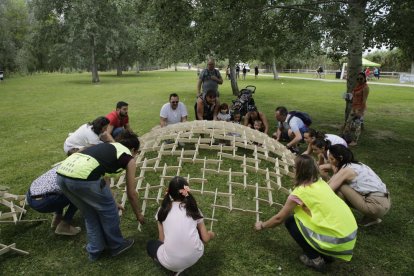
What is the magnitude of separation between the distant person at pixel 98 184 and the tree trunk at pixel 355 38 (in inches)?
229

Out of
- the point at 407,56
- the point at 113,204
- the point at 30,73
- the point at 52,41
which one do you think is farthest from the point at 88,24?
the point at 30,73

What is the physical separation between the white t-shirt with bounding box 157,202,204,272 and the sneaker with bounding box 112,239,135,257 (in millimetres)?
833

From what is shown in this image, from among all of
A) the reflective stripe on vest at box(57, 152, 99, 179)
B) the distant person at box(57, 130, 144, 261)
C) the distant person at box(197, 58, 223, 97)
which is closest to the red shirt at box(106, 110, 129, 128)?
the distant person at box(197, 58, 223, 97)

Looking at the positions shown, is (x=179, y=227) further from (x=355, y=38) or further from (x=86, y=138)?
(x=355, y=38)

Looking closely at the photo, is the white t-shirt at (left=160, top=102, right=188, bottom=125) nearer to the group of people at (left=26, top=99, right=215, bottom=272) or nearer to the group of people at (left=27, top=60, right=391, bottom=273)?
the group of people at (left=27, top=60, right=391, bottom=273)

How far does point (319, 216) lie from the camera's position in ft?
10.2

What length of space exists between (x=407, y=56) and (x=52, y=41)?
3049cm

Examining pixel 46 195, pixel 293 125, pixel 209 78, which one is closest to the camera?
pixel 46 195

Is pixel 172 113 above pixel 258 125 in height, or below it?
above

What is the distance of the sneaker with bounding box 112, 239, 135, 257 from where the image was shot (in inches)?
144

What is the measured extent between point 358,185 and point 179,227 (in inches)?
91.9

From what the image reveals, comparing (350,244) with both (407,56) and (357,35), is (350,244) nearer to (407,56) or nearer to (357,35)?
(357,35)

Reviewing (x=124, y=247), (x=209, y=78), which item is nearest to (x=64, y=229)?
(x=124, y=247)

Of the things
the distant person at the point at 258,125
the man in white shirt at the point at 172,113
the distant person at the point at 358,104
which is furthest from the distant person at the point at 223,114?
the distant person at the point at 358,104
